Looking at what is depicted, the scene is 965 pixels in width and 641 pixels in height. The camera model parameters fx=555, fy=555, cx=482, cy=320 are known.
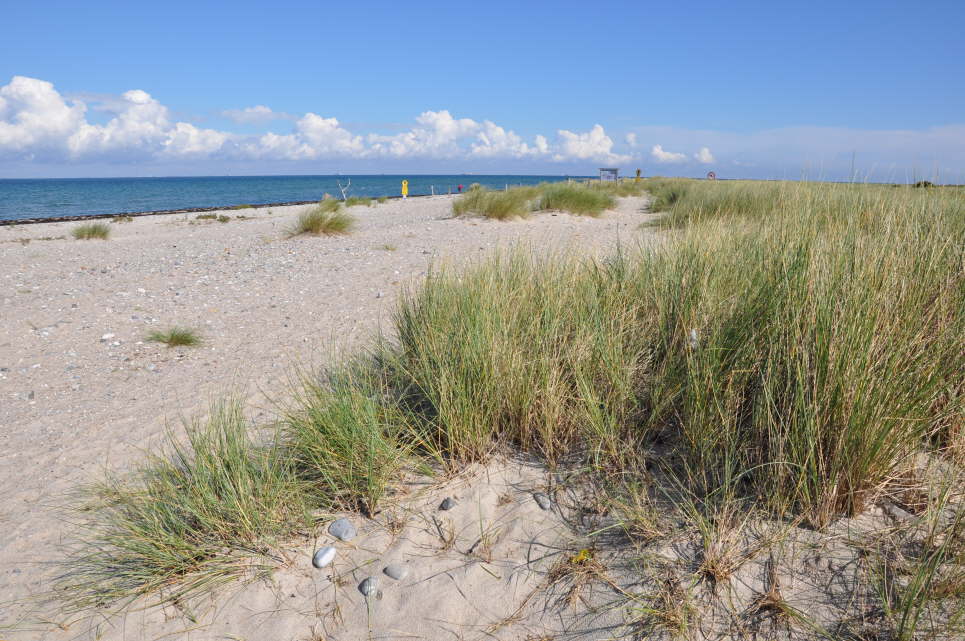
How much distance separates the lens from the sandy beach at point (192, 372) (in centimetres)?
184

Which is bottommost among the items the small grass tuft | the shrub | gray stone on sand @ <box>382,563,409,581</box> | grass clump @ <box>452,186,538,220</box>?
gray stone on sand @ <box>382,563,409,581</box>

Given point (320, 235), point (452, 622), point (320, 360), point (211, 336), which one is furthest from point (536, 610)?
point (320, 235)

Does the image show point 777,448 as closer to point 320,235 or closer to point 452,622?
point 452,622

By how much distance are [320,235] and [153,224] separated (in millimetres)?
10875

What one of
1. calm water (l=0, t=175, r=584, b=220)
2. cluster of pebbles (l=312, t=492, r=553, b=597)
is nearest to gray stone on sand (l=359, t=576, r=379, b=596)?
cluster of pebbles (l=312, t=492, r=553, b=597)

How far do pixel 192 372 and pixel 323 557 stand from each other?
8.75 ft

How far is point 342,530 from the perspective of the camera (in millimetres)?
2090

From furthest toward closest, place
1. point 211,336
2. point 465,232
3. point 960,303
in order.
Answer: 1. point 465,232
2. point 211,336
3. point 960,303

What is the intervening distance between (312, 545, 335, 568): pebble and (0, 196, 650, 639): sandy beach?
0.13 ft

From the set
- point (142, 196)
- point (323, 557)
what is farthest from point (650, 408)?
point (142, 196)

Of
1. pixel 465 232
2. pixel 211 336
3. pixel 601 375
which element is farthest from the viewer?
pixel 465 232

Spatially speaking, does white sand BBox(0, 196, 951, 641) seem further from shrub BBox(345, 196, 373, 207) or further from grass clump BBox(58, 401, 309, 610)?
shrub BBox(345, 196, 373, 207)

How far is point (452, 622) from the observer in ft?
5.68

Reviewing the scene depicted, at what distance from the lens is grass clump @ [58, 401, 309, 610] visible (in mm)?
1928
